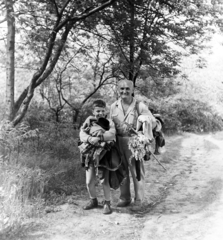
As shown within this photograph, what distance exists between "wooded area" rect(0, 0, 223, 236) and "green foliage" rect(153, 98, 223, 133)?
0.06 meters

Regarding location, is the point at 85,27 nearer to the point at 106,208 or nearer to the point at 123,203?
the point at 123,203

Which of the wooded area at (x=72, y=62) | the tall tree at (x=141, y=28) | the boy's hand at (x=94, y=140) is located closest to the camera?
the boy's hand at (x=94, y=140)

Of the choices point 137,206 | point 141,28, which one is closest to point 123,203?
point 137,206

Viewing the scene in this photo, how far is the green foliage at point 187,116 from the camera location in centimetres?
1662

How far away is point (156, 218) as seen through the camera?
4391 millimetres

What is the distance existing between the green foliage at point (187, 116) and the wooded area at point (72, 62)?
0.06 meters

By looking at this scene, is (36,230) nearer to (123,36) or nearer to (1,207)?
(1,207)

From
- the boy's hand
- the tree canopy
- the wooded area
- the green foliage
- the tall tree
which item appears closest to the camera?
the boy's hand

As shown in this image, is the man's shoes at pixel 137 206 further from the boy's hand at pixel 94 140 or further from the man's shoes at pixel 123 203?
the boy's hand at pixel 94 140

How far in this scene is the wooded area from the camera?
18.6 feet

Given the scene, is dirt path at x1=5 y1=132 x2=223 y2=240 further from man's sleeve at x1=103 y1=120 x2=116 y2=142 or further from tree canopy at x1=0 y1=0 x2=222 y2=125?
tree canopy at x1=0 y1=0 x2=222 y2=125

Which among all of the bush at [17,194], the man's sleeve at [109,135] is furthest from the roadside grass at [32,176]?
the man's sleeve at [109,135]

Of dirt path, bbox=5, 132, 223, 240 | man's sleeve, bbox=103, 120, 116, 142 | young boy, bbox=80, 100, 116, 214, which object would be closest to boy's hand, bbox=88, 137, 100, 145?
young boy, bbox=80, 100, 116, 214

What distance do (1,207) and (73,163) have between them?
8.62ft
